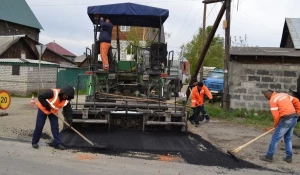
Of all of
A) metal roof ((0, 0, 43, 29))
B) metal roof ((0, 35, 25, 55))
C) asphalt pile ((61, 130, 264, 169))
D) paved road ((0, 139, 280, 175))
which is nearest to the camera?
paved road ((0, 139, 280, 175))

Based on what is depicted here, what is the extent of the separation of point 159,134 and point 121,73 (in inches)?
94.3

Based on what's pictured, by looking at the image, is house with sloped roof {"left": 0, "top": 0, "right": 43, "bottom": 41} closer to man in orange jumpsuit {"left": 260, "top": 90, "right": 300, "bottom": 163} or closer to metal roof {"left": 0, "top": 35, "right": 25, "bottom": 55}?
metal roof {"left": 0, "top": 35, "right": 25, "bottom": 55}

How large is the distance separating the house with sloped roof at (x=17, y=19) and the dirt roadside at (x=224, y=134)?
1094 inches

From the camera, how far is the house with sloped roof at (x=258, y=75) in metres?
14.7

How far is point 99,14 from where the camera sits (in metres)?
11.2

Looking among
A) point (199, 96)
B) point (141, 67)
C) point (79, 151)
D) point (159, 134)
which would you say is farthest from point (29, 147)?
point (199, 96)

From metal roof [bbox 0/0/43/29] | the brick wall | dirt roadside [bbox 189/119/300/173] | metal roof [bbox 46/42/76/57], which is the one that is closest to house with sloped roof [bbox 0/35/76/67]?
metal roof [bbox 0/0/43/29]

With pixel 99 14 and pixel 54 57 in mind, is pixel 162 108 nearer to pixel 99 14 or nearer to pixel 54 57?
pixel 99 14

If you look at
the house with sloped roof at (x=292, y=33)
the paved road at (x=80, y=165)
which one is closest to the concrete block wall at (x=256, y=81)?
the house with sloped roof at (x=292, y=33)

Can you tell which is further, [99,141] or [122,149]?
[99,141]

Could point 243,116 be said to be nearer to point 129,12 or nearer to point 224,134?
point 224,134

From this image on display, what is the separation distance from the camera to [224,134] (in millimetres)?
11016

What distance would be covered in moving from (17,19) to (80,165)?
126ft

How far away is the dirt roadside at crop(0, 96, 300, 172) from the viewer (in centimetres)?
805
